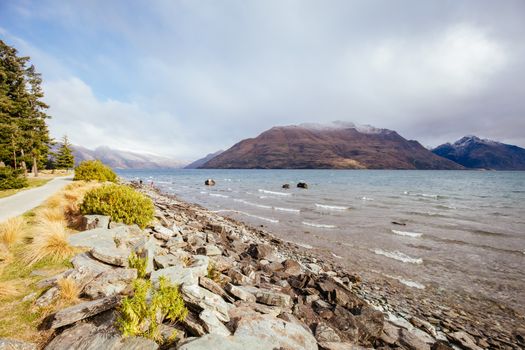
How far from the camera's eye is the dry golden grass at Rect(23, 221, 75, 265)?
21.7ft

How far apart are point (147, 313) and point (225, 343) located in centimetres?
129

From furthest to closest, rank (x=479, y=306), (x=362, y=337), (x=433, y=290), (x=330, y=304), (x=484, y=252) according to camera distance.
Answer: (x=484, y=252)
(x=433, y=290)
(x=479, y=306)
(x=330, y=304)
(x=362, y=337)

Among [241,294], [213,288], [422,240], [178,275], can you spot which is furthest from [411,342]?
[422,240]

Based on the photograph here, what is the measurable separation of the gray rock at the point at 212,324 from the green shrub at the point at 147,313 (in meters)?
0.32

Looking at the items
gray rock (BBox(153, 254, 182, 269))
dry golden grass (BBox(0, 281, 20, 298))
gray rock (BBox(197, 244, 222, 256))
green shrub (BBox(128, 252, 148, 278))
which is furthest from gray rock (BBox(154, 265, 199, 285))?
gray rock (BBox(197, 244, 222, 256))

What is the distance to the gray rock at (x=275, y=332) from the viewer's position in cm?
421

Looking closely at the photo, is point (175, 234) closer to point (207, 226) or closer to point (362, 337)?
point (207, 226)

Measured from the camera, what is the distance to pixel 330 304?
7.44 m

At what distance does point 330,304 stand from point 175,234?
265 inches

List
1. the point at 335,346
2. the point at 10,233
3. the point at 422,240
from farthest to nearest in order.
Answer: the point at 422,240
the point at 10,233
the point at 335,346

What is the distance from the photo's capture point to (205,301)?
4719mm

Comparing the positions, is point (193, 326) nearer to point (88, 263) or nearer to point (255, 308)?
point (255, 308)

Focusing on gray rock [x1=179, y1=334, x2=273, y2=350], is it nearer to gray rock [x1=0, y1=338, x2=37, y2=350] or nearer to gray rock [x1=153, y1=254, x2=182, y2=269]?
gray rock [x1=0, y1=338, x2=37, y2=350]

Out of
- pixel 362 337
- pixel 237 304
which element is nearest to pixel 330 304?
pixel 362 337
